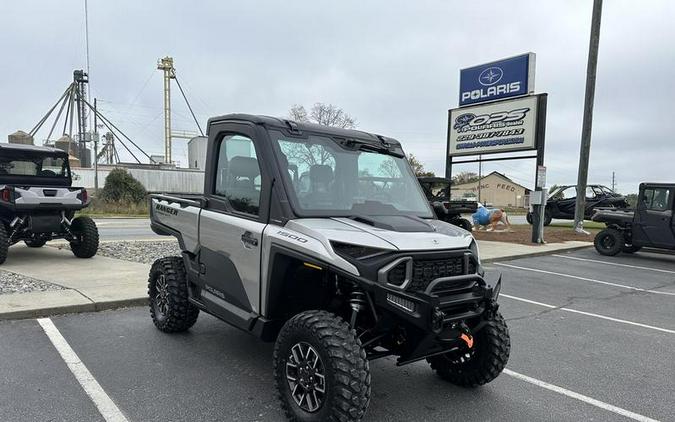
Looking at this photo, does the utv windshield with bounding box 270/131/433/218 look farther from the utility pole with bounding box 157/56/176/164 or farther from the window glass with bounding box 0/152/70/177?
the utility pole with bounding box 157/56/176/164

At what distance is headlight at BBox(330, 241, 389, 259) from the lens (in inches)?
119

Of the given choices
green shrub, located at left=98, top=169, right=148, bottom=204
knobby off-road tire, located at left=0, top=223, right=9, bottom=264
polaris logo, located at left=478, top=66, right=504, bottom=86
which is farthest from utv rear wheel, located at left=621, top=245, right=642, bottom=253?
green shrub, located at left=98, top=169, right=148, bottom=204

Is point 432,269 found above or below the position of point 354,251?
below

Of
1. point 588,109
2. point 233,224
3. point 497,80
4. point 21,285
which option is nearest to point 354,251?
point 233,224

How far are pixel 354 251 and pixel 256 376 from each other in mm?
1648

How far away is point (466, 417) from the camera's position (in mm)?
3422

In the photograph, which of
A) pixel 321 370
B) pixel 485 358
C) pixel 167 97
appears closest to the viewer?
pixel 321 370

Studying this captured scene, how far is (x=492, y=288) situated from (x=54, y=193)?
831cm

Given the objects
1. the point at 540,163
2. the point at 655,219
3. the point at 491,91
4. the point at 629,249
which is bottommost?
the point at 629,249

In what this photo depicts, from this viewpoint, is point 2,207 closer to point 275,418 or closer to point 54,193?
point 54,193

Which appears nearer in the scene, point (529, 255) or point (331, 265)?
point (331, 265)

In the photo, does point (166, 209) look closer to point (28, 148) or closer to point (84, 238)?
point (84, 238)

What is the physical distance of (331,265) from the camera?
3.02m

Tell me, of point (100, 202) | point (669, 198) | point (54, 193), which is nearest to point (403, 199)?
point (54, 193)
